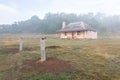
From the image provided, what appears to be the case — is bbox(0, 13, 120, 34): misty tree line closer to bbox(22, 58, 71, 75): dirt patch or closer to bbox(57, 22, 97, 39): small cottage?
A: bbox(57, 22, 97, 39): small cottage

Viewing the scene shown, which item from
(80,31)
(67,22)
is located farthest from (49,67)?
(67,22)

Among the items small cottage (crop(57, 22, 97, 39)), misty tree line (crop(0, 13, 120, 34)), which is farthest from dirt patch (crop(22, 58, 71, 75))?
misty tree line (crop(0, 13, 120, 34))

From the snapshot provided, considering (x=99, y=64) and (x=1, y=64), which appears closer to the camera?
(x=99, y=64)

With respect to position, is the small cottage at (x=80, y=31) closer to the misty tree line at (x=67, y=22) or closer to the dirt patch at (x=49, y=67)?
the dirt patch at (x=49, y=67)

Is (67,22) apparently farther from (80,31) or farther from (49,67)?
(49,67)

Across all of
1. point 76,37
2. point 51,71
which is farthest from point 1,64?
point 76,37

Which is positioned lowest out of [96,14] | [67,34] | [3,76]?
[3,76]

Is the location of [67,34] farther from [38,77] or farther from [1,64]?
[38,77]

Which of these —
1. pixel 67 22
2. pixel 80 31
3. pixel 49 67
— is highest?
pixel 67 22

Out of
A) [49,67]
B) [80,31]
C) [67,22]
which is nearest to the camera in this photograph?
[49,67]

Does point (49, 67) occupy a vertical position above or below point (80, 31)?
below

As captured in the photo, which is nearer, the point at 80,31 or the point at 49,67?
the point at 49,67

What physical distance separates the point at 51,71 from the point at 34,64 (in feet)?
8.73

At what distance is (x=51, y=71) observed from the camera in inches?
529
